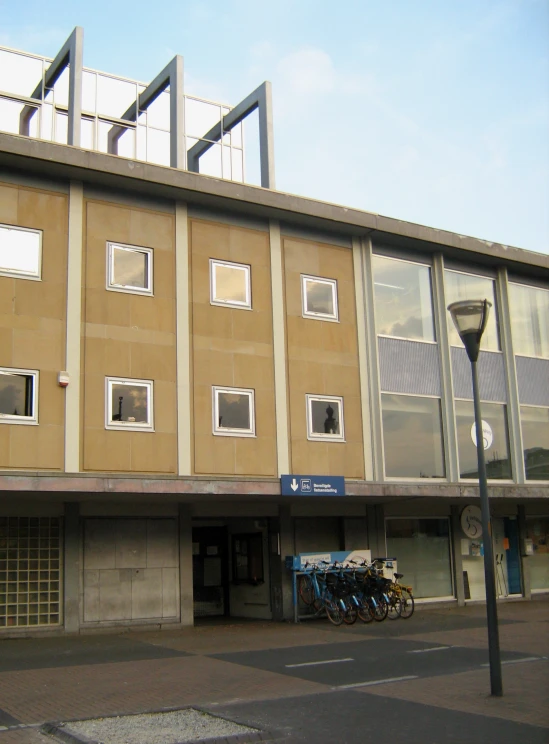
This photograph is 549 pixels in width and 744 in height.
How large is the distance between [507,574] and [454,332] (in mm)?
7580

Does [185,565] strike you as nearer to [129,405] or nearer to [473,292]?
[129,405]

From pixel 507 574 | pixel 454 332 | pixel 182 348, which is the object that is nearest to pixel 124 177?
pixel 182 348

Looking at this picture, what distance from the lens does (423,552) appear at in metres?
23.3

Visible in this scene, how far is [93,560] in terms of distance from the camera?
18.0m

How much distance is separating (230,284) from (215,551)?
7112mm

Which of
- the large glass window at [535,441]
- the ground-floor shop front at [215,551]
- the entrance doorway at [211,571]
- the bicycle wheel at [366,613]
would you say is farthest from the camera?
the large glass window at [535,441]

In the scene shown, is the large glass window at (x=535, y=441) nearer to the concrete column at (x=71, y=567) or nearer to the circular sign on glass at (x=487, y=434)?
the circular sign on glass at (x=487, y=434)

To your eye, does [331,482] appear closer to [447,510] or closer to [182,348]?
[182,348]

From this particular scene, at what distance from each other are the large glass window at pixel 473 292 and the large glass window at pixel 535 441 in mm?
2155

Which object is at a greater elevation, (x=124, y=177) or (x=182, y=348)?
(x=124, y=177)

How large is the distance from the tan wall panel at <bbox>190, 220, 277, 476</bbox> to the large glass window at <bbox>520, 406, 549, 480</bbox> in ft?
27.9

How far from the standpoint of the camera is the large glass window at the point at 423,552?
74.8 feet

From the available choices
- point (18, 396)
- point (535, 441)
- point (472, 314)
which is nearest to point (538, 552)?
point (535, 441)

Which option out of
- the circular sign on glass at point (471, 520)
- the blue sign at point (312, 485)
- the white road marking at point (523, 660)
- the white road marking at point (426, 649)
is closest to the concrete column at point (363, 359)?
the blue sign at point (312, 485)
